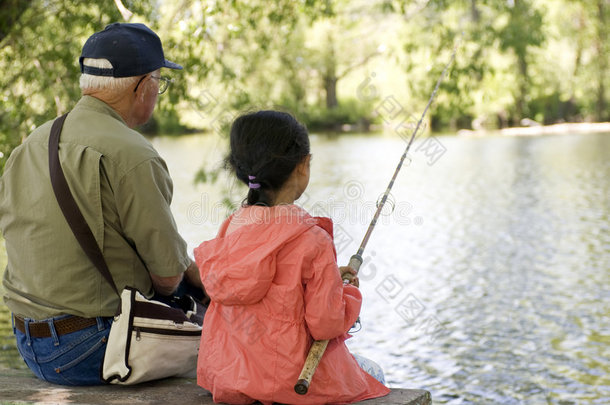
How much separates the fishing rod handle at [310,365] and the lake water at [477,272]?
29.3 inches

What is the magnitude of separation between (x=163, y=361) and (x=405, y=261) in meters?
6.87

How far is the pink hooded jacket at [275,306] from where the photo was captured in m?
2.13

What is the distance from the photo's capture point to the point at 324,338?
2158 millimetres

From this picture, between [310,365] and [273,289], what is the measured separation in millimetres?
218

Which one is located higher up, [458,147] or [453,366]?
[453,366]

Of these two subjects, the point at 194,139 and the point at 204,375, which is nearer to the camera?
the point at 204,375

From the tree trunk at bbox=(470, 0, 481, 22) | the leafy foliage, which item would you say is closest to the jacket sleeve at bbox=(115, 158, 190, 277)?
the leafy foliage

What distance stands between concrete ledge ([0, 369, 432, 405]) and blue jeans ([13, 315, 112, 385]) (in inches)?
1.4

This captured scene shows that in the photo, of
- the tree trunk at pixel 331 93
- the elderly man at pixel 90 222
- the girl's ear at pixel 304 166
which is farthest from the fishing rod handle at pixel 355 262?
the tree trunk at pixel 331 93

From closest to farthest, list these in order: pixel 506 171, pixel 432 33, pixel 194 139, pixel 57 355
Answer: pixel 57 355 < pixel 432 33 < pixel 506 171 < pixel 194 139

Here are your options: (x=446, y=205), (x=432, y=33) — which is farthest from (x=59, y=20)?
(x=446, y=205)

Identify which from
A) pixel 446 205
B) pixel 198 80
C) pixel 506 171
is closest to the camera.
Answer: pixel 198 80

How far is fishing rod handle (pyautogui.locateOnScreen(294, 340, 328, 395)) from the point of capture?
82.7 inches

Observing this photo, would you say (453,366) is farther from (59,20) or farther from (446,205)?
(446,205)
